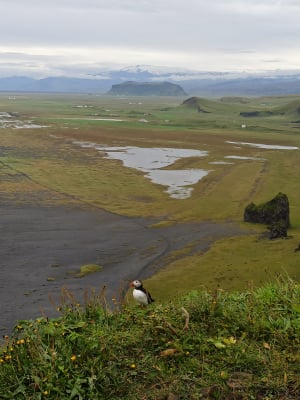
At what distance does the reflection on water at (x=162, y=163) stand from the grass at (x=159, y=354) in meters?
39.7

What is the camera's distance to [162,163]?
223 ft

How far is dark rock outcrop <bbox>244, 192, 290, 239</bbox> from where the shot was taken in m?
34.1

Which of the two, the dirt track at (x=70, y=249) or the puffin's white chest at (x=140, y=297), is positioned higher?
the puffin's white chest at (x=140, y=297)

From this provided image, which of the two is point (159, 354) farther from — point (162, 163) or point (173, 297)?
point (162, 163)

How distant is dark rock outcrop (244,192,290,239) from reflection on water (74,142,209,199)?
9.97 metres

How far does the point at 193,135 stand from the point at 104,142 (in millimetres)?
22605

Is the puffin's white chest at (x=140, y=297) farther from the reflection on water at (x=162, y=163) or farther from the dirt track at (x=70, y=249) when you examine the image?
the reflection on water at (x=162, y=163)

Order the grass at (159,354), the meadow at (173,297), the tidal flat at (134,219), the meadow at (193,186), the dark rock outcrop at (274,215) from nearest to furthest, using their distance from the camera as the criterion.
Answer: the grass at (159,354) < the meadow at (173,297) < the tidal flat at (134,219) < the meadow at (193,186) < the dark rock outcrop at (274,215)

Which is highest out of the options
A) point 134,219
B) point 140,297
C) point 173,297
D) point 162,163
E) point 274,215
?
point 140,297

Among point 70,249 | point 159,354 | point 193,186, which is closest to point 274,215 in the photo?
point 70,249

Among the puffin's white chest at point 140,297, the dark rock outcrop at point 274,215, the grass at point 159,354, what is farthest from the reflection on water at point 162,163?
the grass at point 159,354

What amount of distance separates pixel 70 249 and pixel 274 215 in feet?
50.9

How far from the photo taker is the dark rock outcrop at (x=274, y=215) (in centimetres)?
3409

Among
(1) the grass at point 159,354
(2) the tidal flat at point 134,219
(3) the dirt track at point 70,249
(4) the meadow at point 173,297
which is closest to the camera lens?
(1) the grass at point 159,354
